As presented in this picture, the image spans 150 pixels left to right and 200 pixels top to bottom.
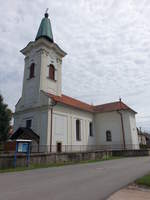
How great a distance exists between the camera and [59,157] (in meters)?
18.5

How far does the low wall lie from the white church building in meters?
3.52

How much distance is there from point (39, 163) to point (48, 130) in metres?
6.74

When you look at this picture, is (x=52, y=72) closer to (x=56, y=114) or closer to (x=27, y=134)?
(x=56, y=114)

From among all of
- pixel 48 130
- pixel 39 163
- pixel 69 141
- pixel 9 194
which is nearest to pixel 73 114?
pixel 69 141

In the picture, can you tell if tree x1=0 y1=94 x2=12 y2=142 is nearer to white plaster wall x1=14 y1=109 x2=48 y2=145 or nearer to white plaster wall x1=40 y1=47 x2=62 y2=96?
white plaster wall x1=14 y1=109 x2=48 y2=145

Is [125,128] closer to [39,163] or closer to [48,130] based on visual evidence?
[48,130]

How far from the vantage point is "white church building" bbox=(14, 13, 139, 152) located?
2427 cm

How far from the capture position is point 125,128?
3128cm

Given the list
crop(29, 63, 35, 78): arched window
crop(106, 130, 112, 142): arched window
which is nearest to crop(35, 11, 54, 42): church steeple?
crop(29, 63, 35, 78): arched window

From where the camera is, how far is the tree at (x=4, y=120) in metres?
20.4

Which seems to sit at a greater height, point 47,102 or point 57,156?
point 47,102

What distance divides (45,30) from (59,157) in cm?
2180

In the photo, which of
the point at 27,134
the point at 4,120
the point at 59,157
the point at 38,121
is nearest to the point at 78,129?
the point at 38,121

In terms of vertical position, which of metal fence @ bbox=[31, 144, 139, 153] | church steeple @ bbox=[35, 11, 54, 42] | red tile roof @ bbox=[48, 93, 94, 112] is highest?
church steeple @ bbox=[35, 11, 54, 42]
